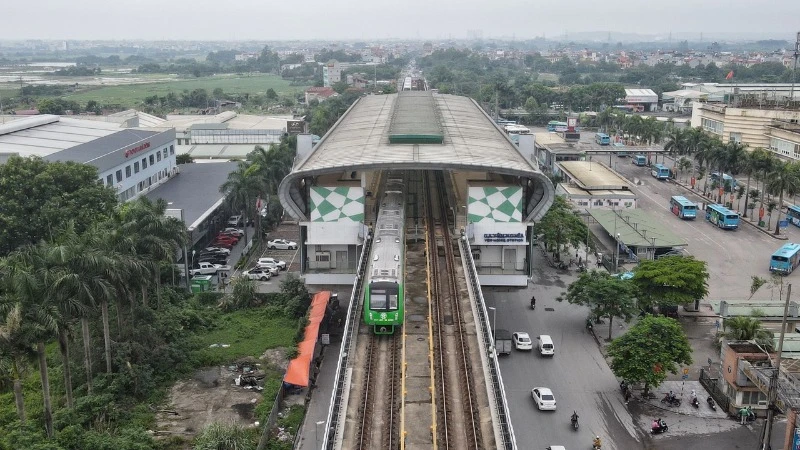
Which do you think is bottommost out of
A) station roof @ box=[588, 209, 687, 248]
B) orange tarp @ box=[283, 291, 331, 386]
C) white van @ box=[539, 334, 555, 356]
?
white van @ box=[539, 334, 555, 356]

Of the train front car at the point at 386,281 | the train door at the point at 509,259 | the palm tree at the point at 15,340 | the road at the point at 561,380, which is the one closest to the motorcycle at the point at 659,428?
the road at the point at 561,380

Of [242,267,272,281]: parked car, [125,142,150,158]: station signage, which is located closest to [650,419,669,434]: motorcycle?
[242,267,272,281]: parked car

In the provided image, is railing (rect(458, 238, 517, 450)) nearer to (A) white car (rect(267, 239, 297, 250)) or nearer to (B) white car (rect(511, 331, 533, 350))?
(B) white car (rect(511, 331, 533, 350))

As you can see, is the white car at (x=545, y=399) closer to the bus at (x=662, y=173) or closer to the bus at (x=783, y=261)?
the bus at (x=783, y=261)

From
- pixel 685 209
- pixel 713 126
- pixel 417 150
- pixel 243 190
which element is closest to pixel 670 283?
pixel 417 150

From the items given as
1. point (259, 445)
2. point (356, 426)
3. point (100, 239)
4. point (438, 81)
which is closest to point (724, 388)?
point (356, 426)

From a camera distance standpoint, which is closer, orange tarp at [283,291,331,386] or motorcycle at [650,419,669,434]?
motorcycle at [650,419,669,434]

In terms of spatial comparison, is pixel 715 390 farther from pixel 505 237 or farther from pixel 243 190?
pixel 243 190
